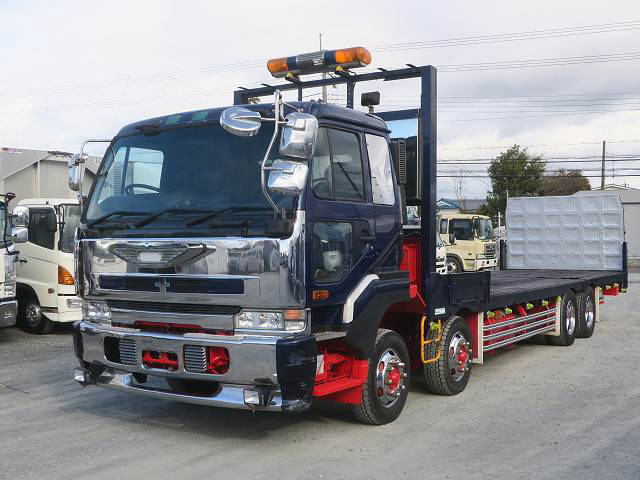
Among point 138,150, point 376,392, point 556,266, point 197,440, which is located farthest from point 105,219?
point 556,266

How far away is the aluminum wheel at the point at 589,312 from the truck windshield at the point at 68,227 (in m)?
8.25

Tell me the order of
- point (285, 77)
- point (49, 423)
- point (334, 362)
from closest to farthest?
point (334, 362) < point (49, 423) < point (285, 77)

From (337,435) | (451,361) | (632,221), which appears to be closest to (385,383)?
(337,435)

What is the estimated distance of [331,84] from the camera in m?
7.34

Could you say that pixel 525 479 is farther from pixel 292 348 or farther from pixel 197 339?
pixel 197 339

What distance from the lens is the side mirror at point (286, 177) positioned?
4.52 metres

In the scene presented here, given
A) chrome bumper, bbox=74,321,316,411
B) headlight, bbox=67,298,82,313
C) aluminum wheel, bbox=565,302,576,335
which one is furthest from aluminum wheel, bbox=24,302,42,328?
aluminum wheel, bbox=565,302,576,335

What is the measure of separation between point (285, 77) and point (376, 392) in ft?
11.4

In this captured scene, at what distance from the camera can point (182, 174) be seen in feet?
17.5

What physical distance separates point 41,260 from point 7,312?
5.11 feet

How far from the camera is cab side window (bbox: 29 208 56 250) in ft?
36.2

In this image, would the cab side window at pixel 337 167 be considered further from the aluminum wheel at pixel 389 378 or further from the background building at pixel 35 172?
the background building at pixel 35 172

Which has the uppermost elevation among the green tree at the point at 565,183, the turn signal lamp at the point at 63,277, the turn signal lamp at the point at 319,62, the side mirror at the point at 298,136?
the green tree at the point at 565,183

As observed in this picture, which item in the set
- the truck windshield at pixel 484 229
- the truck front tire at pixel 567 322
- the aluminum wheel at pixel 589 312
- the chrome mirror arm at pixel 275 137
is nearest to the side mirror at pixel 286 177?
the chrome mirror arm at pixel 275 137
